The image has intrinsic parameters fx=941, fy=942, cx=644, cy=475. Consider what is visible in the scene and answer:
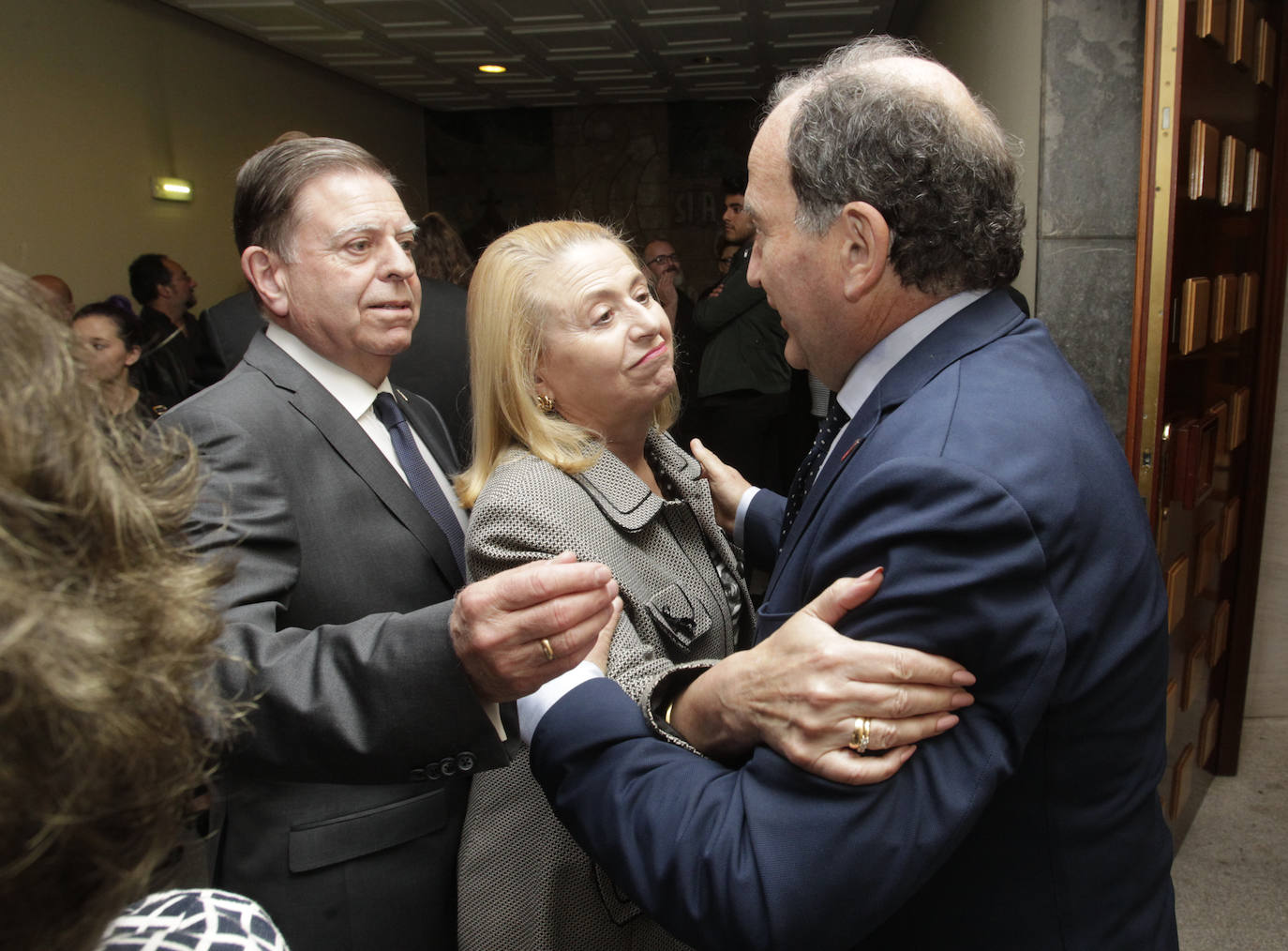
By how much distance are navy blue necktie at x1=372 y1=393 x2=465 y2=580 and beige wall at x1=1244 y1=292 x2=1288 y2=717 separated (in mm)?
3294

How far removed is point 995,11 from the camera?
403 centimetres

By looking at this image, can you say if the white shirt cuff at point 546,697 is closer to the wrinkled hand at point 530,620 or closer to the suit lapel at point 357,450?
the wrinkled hand at point 530,620

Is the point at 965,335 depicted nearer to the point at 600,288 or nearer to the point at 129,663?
the point at 600,288

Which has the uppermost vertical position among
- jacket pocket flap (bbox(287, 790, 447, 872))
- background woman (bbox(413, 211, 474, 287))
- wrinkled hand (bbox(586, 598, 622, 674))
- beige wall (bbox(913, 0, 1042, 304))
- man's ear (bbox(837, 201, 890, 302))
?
beige wall (bbox(913, 0, 1042, 304))

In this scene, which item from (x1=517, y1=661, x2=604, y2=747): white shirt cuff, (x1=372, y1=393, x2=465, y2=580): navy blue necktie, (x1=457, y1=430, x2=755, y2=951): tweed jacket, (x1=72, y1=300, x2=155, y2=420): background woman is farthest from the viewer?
(x1=72, y1=300, x2=155, y2=420): background woman

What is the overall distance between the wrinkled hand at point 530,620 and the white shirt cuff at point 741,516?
89 centimetres

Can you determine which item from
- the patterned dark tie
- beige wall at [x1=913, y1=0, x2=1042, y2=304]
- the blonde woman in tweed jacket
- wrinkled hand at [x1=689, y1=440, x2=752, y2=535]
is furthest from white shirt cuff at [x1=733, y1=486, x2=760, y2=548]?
beige wall at [x1=913, y1=0, x2=1042, y2=304]

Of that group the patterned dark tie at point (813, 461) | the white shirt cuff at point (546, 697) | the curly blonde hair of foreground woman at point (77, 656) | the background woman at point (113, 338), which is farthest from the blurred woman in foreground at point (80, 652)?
the background woman at point (113, 338)

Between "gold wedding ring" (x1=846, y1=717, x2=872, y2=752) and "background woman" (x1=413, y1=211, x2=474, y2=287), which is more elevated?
"background woman" (x1=413, y1=211, x2=474, y2=287)

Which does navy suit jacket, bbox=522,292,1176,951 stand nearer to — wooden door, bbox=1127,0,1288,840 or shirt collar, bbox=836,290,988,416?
shirt collar, bbox=836,290,988,416

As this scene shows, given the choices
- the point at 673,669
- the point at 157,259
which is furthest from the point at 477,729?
the point at 157,259

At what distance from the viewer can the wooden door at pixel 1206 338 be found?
7.44 ft

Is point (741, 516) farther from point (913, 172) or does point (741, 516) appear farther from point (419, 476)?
point (913, 172)

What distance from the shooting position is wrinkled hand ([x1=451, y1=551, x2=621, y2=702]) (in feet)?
3.19
